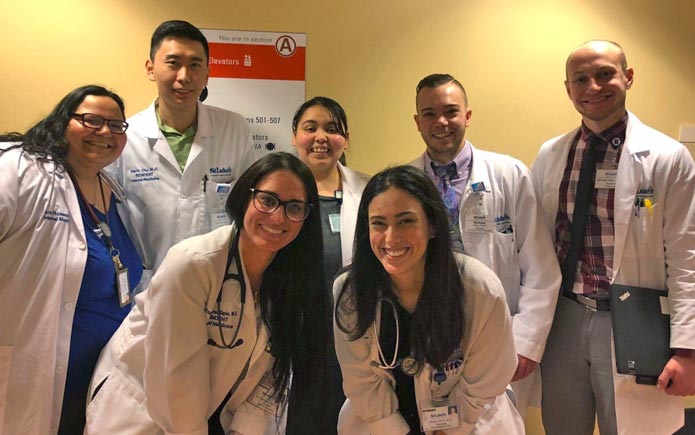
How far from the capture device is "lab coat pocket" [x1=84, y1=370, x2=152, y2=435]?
1401 mm

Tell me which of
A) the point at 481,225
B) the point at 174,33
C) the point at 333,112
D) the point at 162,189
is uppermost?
the point at 174,33

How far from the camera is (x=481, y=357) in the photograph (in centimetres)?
151

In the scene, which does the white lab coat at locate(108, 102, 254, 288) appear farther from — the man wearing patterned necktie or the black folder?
the black folder

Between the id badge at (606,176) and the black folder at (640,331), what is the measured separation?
0.40 meters

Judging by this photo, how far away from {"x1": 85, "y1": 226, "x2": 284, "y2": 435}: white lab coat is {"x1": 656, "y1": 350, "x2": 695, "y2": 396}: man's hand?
1402mm

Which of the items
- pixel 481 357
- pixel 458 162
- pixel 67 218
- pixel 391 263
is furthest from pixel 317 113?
pixel 481 357

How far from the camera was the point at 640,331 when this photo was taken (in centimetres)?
173

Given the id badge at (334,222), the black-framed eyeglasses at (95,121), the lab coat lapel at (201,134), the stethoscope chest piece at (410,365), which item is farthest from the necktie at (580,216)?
the black-framed eyeglasses at (95,121)

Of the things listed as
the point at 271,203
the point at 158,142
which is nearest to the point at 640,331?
the point at 271,203

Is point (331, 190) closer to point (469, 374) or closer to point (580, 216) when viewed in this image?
point (469, 374)

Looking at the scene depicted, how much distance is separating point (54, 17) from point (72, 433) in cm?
190

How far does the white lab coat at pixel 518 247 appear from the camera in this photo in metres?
1.85

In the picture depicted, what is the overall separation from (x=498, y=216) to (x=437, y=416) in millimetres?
852

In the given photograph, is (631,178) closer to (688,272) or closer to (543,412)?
(688,272)
